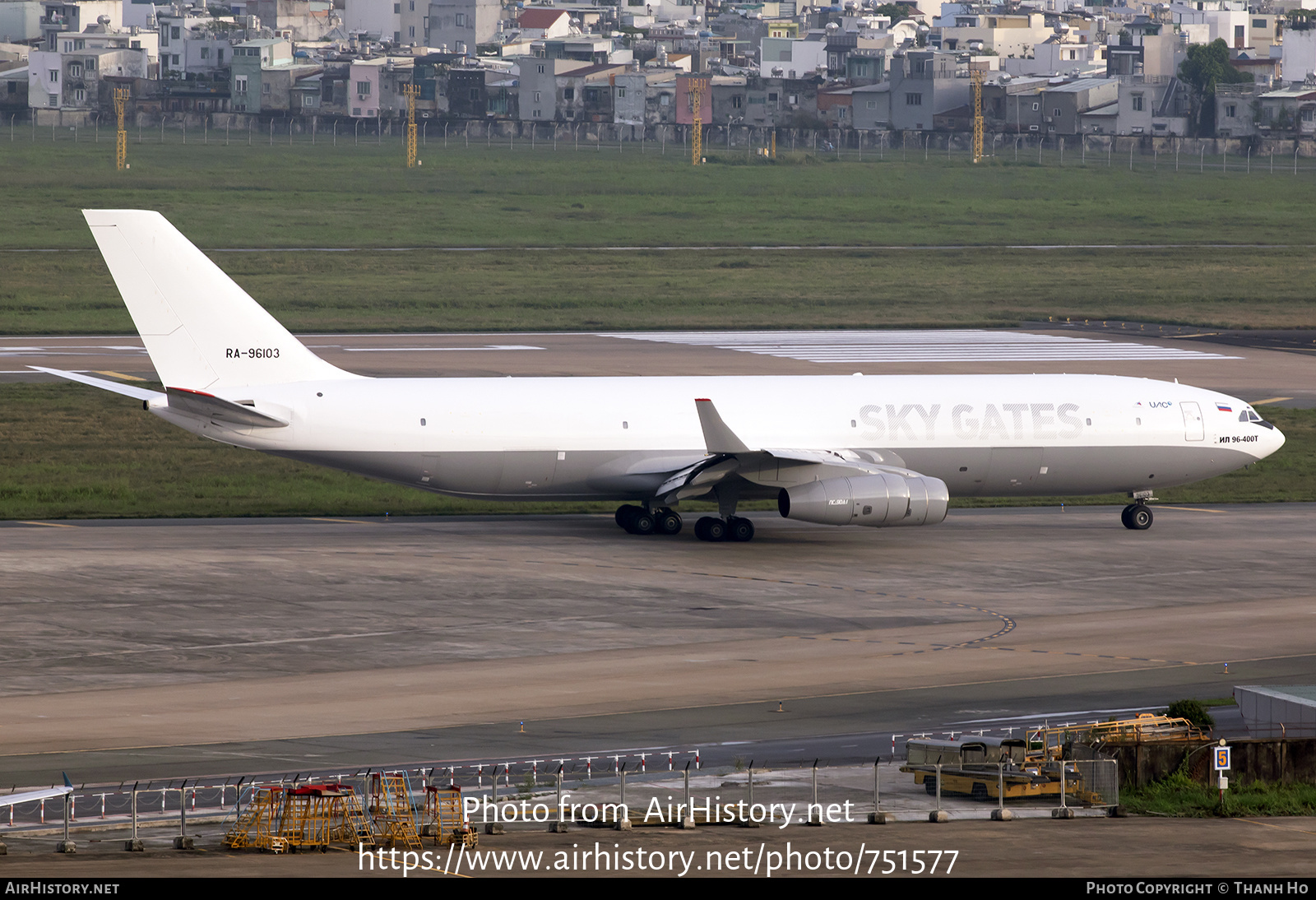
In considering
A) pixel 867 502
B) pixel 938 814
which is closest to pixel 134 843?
pixel 938 814

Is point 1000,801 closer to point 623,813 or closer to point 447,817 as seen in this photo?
point 623,813

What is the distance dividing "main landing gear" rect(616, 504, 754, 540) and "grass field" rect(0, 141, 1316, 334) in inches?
1938

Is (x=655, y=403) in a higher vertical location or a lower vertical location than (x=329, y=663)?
higher

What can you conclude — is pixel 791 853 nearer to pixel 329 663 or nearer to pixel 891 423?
pixel 329 663

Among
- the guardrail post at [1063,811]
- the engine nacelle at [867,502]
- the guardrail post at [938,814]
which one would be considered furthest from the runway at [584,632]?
the guardrail post at [1063,811]

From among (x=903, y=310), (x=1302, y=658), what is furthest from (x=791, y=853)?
(x=903, y=310)

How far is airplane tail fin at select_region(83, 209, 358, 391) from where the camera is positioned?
50688mm

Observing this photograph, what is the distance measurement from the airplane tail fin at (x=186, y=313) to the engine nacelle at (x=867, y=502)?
1418cm

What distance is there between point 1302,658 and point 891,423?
1687 centimetres

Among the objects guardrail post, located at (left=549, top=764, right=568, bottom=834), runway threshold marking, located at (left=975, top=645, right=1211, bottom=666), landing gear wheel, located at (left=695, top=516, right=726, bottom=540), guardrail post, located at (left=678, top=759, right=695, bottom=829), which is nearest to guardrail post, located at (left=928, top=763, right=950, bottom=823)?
guardrail post, located at (left=678, top=759, right=695, bottom=829)

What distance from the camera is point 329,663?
38750 millimetres

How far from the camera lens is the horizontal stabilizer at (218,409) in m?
49.2

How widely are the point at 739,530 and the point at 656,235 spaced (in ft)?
310

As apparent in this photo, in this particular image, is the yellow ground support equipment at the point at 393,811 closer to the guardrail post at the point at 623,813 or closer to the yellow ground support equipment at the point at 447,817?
the yellow ground support equipment at the point at 447,817
